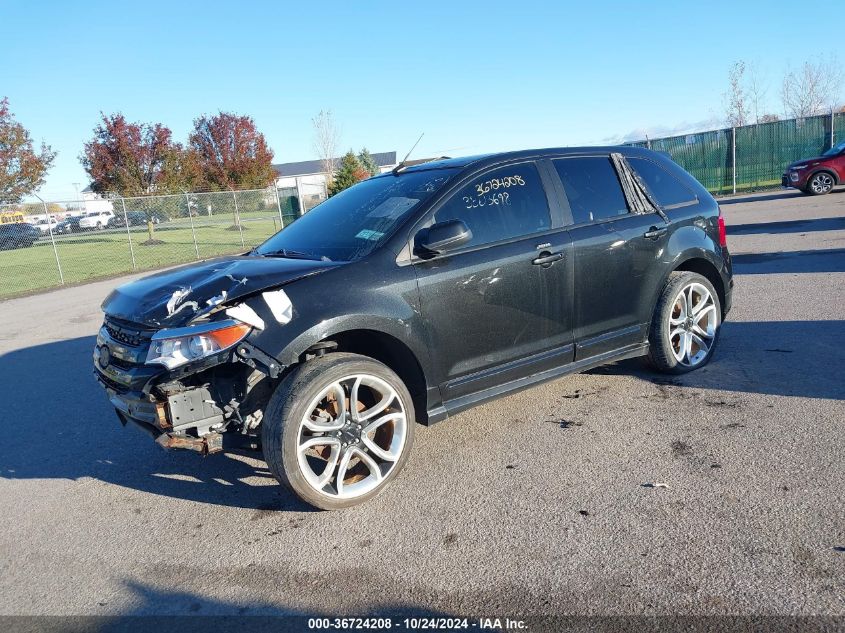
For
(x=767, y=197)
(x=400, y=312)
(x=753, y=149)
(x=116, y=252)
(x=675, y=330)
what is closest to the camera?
(x=400, y=312)

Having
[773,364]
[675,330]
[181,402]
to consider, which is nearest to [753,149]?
[773,364]

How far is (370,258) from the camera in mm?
3697

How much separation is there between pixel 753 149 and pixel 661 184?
2297 centimetres

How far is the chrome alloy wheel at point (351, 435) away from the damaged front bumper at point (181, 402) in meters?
0.34

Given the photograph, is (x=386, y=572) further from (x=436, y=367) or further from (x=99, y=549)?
(x=99, y=549)

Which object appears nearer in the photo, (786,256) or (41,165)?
(786,256)

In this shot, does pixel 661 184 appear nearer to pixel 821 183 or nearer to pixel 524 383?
pixel 524 383

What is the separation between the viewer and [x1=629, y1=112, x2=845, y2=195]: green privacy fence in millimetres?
23909

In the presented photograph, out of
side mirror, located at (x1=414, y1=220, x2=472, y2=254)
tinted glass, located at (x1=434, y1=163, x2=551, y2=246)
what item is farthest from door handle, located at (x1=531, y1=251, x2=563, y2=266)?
side mirror, located at (x1=414, y1=220, x2=472, y2=254)

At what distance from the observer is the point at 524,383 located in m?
4.20

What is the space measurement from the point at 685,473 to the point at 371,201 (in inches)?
104

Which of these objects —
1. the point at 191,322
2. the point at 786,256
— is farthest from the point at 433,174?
the point at 786,256

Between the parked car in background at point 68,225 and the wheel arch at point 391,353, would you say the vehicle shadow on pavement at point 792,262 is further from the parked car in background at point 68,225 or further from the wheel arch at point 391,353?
the parked car in background at point 68,225

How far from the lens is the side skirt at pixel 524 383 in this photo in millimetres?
3885
